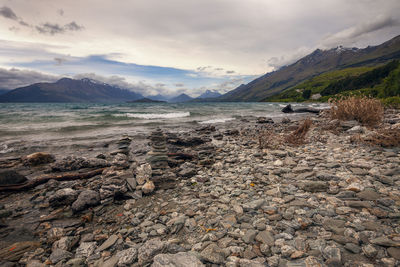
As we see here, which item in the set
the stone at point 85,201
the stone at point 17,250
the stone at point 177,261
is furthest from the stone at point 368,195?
the stone at point 17,250

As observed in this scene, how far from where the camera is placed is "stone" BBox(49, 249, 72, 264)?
348cm

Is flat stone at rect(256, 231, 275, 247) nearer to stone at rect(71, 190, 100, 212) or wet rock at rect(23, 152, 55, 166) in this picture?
stone at rect(71, 190, 100, 212)

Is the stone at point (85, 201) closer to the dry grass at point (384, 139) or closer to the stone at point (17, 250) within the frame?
the stone at point (17, 250)

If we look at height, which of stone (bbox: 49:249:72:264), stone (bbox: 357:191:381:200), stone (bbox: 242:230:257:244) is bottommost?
stone (bbox: 49:249:72:264)

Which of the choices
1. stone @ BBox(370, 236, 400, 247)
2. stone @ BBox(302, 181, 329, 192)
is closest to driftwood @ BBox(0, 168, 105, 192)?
stone @ BBox(302, 181, 329, 192)

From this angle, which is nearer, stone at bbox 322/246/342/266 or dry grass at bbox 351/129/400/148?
stone at bbox 322/246/342/266

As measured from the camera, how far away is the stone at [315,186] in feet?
16.0

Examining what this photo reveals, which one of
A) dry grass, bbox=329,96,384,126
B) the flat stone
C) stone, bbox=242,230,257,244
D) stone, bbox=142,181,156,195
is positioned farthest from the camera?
dry grass, bbox=329,96,384,126

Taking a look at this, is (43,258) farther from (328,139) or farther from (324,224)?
(328,139)

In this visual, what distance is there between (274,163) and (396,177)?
343cm

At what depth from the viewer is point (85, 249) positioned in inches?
146

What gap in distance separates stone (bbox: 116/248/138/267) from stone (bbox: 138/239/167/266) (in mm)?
108

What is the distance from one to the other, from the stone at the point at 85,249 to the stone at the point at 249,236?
10.5 feet

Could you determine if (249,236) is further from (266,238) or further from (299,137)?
(299,137)
